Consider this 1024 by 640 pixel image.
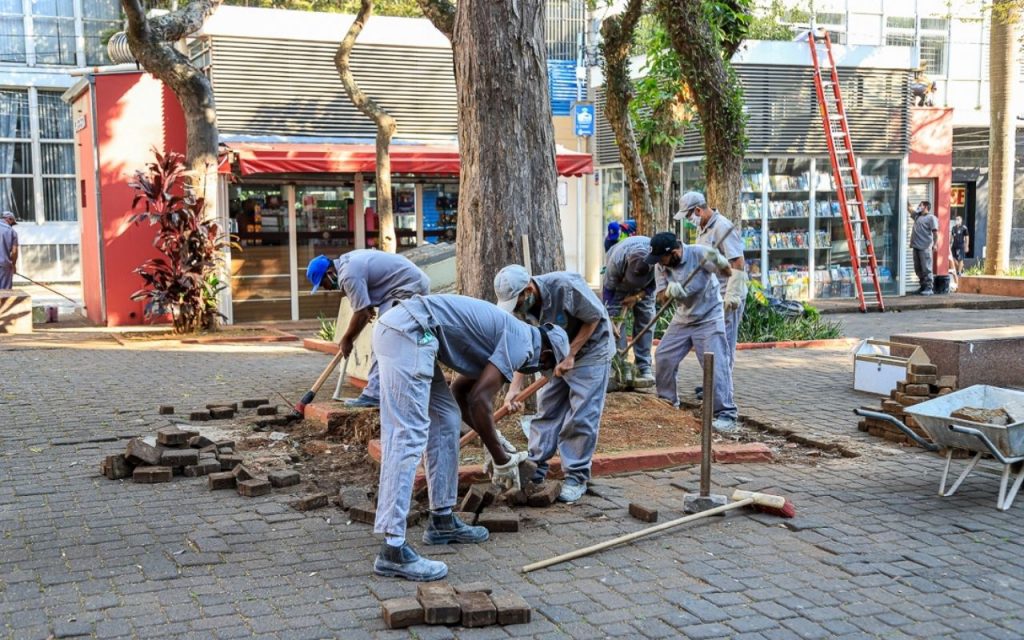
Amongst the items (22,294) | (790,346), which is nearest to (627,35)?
(790,346)

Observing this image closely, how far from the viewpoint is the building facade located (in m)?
26.4

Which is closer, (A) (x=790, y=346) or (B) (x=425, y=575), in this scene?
(B) (x=425, y=575)

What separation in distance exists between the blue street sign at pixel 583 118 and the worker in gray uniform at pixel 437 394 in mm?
15871

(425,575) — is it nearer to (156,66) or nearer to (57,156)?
(156,66)

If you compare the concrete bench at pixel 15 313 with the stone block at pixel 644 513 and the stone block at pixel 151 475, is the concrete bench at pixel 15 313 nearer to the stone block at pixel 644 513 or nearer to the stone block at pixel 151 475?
the stone block at pixel 151 475

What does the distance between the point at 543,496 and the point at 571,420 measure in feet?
1.80

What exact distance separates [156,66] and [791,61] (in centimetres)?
1164

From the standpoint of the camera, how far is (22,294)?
16.1 metres

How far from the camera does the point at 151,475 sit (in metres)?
6.97

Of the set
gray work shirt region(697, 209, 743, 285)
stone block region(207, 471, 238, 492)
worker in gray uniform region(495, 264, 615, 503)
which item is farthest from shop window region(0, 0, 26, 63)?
worker in gray uniform region(495, 264, 615, 503)

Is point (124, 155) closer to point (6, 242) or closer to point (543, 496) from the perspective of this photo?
point (6, 242)

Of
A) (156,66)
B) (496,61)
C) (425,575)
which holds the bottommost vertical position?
(425,575)

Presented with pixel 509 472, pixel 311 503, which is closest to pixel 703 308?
pixel 509 472

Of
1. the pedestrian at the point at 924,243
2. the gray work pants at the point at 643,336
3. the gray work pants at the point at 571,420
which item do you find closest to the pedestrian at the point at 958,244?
the pedestrian at the point at 924,243
